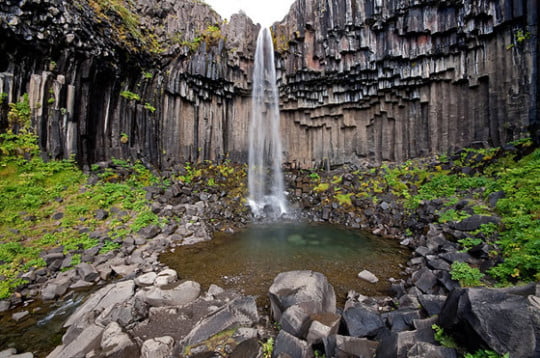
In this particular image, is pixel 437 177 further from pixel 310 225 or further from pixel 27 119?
pixel 27 119

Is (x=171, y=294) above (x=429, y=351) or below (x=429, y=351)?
below

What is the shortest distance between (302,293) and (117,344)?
10.8ft

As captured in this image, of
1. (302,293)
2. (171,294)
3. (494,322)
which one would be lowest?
(171,294)

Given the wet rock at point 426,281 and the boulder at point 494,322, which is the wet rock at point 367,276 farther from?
the boulder at point 494,322

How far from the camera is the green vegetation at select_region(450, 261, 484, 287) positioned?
445cm

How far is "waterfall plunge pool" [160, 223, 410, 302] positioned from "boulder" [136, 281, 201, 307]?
699 mm

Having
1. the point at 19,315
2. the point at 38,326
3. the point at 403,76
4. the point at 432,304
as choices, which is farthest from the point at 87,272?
the point at 403,76

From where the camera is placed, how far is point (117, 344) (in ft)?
12.0

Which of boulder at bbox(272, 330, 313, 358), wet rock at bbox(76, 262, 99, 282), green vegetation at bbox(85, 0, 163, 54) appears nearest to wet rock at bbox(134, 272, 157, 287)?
wet rock at bbox(76, 262, 99, 282)

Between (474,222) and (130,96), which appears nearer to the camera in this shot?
(474,222)

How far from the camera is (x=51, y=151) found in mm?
10781

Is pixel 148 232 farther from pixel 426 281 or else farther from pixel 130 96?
pixel 130 96

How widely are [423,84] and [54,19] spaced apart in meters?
22.1

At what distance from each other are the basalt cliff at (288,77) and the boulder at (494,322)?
1317 cm
